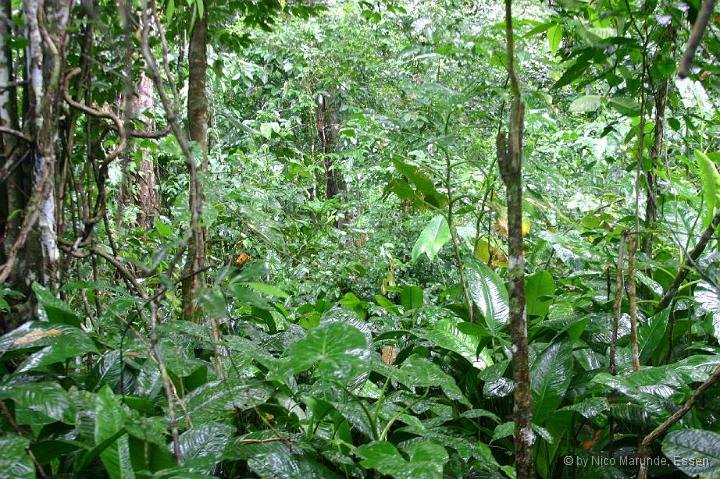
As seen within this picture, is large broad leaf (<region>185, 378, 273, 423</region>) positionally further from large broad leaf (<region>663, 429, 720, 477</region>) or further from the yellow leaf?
large broad leaf (<region>663, 429, 720, 477</region>)

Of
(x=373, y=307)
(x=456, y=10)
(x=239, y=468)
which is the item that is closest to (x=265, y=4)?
(x=373, y=307)

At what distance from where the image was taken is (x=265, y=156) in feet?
14.5

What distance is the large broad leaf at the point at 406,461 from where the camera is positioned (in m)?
0.83

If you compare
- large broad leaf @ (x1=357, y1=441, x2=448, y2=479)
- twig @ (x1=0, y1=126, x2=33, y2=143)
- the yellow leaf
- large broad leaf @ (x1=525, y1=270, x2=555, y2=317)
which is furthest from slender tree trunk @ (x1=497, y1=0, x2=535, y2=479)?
twig @ (x1=0, y1=126, x2=33, y2=143)

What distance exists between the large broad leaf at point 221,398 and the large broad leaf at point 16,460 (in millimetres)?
277

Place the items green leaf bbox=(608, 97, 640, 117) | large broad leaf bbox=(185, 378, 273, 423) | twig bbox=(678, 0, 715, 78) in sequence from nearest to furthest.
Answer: twig bbox=(678, 0, 715, 78) → large broad leaf bbox=(185, 378, 273, 423) → green leaf bbox=(608, 97, 640, 117)

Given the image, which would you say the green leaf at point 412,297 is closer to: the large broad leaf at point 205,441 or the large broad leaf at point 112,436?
the large broad leaf at point 205,441

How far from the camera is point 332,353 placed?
87 centimetres

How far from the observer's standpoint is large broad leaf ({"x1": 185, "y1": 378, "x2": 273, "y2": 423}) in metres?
1.07

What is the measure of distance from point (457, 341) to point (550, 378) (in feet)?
0.81

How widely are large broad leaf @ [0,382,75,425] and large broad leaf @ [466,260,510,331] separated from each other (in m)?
0.95

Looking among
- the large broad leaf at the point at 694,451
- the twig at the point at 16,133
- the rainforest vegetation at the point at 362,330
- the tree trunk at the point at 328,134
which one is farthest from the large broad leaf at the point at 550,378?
the tree trunk at the point at 328,134

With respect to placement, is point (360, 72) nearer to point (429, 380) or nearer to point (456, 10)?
point (456, 10)

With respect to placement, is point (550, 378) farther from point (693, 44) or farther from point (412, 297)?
point (693, 44)
